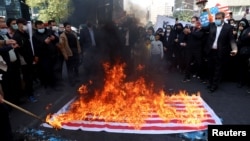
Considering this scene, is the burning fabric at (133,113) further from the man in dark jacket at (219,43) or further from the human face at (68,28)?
the human face at (68,28)

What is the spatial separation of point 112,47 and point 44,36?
13.5 ft

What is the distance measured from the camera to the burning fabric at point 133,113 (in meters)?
5.02

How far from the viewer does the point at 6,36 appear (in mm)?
6121

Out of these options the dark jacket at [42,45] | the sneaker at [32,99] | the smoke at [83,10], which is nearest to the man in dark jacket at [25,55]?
the sneaker at [32,99]

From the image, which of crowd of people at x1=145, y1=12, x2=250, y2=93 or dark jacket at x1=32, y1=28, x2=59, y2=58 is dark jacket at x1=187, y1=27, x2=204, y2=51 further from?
dark jacket at x1=32, y1=28, x2=59, y2=58

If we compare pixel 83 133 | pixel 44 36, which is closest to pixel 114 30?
pixel 44 36

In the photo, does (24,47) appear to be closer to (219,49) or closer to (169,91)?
(169,91)

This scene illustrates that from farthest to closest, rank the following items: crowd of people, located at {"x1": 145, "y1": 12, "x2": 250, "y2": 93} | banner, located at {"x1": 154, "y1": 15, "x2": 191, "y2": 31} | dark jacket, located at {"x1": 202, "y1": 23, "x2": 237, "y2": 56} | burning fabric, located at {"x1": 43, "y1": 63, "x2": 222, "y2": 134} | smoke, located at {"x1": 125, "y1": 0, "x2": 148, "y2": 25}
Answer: smoke, located at {"x1": 125, "y1": 0, "x2": 148, "y2": 25} < banner, located at {"x1": 154, "y1": 15, "x2": 191, "y2": 31} < crowd of people, located at {"x1": 145, "y1": 12, "x2": 250, "y2": 93} < dark jacket, located at {"x1": 202, "y1": 23, "x2": 237, "y2": 56} < burning fabric, located at {"x1": 43, "y1": 63, "x2": 222, "y2": 134}

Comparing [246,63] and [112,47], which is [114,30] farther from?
[246,63]

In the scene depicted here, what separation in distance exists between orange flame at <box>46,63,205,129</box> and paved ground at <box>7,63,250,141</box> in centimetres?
37

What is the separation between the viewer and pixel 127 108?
5.63 m

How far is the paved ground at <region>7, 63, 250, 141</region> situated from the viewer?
15.4 ft

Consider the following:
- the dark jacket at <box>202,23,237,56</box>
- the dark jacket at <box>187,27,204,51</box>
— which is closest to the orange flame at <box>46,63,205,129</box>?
the dark jacket at <box>202,23,237,56</box>

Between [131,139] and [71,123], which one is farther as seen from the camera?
[71,123]
